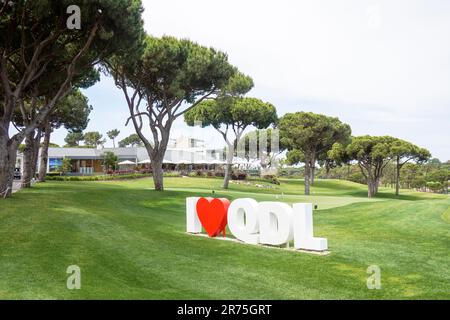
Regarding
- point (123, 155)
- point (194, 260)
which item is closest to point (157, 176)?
point (194, 260)

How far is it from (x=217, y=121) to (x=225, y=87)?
19.2 metres

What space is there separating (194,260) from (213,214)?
12.7 ft

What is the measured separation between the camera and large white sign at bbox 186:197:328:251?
1352 centimetres

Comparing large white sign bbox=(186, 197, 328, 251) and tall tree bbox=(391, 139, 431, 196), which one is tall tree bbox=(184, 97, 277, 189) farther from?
large white sign bbox=(186, 197, 328, 251)

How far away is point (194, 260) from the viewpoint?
40.2 feet

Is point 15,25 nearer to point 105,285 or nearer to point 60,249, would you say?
point 60,249

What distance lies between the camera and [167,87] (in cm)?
3525

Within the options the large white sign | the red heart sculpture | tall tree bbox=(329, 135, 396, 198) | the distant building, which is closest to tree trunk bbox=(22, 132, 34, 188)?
the large white sign

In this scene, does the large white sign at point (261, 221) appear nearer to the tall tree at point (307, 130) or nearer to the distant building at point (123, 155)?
the tall tree at point (307, 130)

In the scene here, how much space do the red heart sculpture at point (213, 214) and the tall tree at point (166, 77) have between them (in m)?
18.6

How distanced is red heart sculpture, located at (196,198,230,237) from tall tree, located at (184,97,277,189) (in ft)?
123

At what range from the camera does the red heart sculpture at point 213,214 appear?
1562 cm

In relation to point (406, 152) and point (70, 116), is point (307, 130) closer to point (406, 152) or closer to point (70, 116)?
point (406, 152)

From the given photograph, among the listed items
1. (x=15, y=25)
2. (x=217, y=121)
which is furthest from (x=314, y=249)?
(x=217, y=121)
